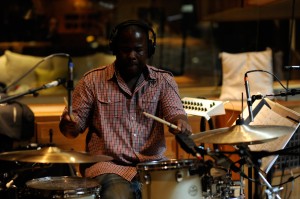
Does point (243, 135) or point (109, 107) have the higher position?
point (109, 107)

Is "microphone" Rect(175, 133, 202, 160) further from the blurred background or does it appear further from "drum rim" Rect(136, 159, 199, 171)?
the blurred background

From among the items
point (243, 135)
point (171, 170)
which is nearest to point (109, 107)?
point (171, 170)

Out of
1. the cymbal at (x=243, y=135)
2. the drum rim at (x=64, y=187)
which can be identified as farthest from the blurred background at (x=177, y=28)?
the drum rim at (x=64, y=187)

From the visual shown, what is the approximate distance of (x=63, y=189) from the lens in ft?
8.59

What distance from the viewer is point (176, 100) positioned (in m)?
3.24

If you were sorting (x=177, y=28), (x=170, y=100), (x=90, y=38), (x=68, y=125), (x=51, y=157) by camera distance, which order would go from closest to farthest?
1. (x=51, y=157)
2. (x=68, y=125)
3. (x=170, y=100)
4. (x=90, y=38)
5. (x=177, y=28)

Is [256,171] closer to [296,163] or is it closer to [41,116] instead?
[296,163]

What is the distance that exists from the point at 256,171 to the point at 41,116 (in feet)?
6.01

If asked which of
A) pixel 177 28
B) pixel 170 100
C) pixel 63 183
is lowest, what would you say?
pixel 63 183

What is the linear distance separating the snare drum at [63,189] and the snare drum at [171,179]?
24 centimetres

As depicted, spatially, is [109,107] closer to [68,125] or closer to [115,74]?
[115,74]

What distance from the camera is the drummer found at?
3.12m

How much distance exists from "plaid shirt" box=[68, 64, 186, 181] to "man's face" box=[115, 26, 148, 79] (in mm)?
124

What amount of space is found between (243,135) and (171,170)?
1.17 feet
